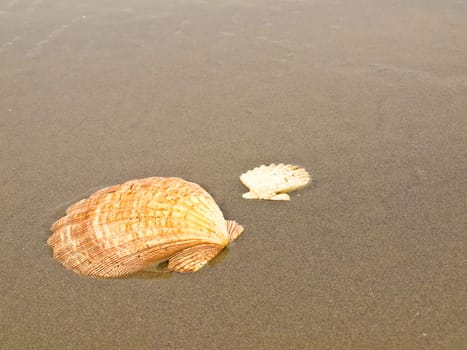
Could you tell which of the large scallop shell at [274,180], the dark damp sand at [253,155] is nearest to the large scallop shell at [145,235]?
the dark damp sand at [253,155]

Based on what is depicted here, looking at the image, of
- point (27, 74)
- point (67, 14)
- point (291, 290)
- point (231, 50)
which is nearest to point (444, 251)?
point (291, 290)

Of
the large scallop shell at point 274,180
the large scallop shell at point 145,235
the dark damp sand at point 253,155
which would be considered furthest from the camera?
the large scallop shell at point 274,180

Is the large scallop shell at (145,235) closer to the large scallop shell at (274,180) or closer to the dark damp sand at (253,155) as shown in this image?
the dark damp sand at (253,155)

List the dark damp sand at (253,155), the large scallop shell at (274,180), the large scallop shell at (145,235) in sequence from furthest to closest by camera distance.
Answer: the large scallop shell at (274,180) → the large scallop shell at (145,235) → the dark damp sand at (253,155)

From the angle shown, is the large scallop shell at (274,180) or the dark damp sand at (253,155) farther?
the large scallop shell at (274,180)

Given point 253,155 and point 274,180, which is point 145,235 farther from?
point 253,155

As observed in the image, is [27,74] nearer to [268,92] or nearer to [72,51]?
[72,51]
